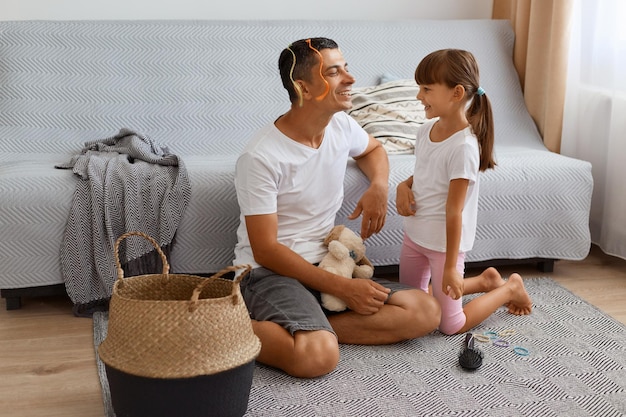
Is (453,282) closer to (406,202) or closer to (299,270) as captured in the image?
(406,202)

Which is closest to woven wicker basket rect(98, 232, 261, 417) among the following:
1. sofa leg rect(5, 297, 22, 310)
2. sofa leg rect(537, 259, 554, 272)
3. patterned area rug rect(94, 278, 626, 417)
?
patterned area rug rect(94, 278, 626, 417)

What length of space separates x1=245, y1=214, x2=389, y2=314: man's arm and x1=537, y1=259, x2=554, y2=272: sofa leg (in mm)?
946

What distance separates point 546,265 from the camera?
2850mm

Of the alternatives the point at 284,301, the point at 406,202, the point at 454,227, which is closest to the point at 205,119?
the point at 406,202

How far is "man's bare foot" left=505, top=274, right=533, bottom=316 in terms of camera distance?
2.43 metres

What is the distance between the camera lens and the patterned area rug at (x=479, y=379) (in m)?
1.86

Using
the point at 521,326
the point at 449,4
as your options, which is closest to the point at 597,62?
the point at 449,4

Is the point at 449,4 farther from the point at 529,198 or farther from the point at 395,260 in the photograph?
the point at 395,260

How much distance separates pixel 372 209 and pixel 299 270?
359 millimetres

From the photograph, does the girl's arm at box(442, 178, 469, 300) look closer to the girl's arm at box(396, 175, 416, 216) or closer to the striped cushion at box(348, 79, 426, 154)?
the girl's arm at box(396, 175, 416, 216)

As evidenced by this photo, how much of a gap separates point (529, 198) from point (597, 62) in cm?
66

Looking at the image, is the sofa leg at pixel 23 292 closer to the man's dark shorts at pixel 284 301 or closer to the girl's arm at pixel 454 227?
the man's dark shorts at pixel 284 301

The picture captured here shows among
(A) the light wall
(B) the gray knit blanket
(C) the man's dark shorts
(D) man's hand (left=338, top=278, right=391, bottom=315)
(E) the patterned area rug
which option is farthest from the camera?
(A) the light wall

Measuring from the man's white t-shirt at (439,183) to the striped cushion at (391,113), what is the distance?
0.60 m
